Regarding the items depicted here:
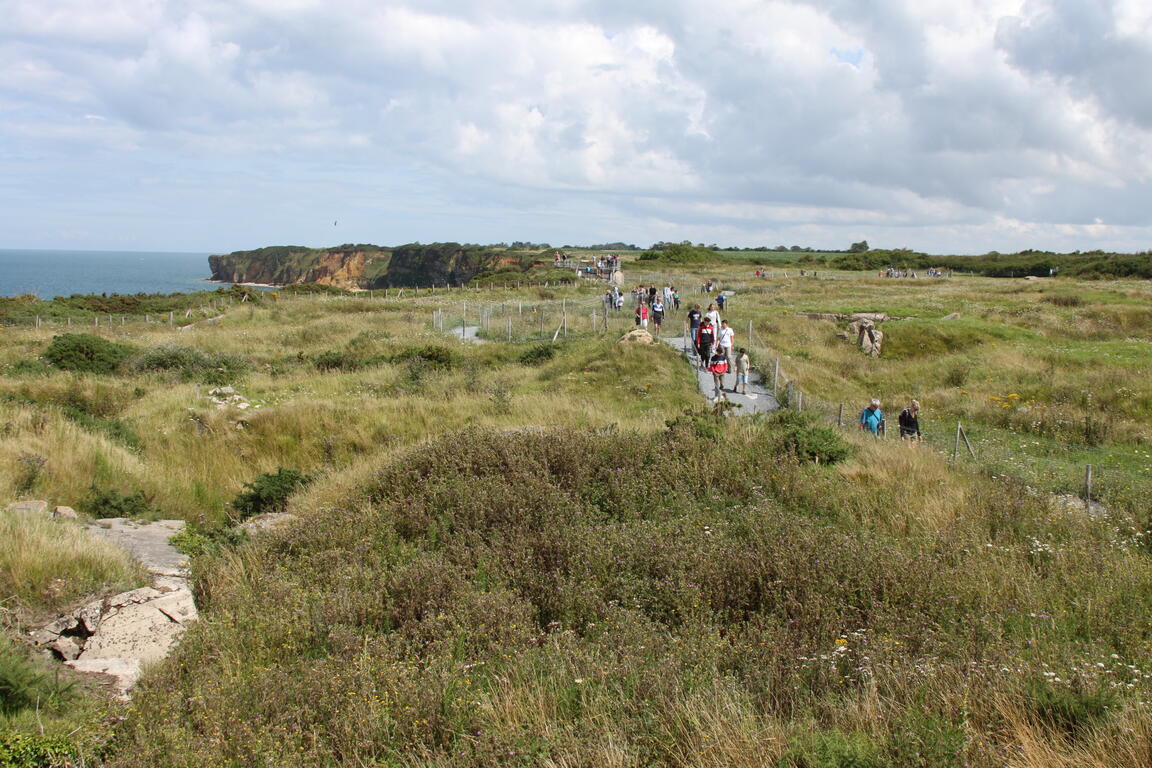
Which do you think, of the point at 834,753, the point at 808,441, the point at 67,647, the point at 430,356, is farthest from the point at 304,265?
the point at 834,753

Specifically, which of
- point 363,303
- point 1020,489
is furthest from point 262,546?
point 363,303

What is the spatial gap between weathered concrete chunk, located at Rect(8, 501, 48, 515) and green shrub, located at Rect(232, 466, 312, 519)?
2.14m

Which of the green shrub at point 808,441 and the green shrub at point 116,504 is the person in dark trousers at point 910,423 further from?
the green shrub at point 116,504

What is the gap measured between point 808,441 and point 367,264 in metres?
136

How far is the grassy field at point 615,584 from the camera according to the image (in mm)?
3986

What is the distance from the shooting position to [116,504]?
9633mm

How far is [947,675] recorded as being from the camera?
4.39m

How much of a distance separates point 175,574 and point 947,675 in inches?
256

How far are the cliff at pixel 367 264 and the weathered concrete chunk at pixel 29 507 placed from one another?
8556cm

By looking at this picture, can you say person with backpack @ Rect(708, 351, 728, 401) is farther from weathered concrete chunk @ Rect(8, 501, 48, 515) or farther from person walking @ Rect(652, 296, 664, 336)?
weathered concrete chunk @ Rect(8, 501, 48, 515)

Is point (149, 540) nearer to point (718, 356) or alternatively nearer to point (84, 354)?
point (718, 356)

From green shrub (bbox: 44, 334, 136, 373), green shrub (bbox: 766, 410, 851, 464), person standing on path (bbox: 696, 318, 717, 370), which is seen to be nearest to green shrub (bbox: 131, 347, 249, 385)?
green shrub (bbox: 44, 334, 136, 373)

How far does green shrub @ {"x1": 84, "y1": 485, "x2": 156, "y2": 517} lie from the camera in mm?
9531

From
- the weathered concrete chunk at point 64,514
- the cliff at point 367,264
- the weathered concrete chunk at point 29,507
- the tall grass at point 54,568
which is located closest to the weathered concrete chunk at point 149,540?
the weathered concrete chunk at point 64,514
